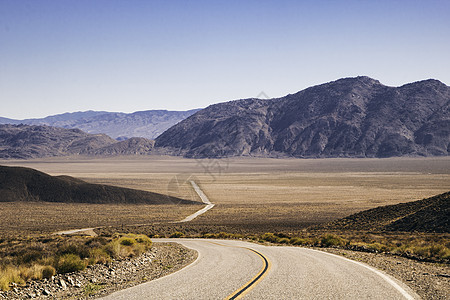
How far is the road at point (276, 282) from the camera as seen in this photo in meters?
10.0

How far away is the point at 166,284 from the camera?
1138cm

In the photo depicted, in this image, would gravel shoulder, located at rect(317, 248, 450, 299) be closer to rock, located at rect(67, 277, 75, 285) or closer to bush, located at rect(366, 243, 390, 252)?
bush, located at rect(366, 243, 390, 252)

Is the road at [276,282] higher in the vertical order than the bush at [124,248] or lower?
higher

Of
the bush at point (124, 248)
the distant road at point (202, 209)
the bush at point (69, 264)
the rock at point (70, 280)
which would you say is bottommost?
the distant road at point (202, 209)

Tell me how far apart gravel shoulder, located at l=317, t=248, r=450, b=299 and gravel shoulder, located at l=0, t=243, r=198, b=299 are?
266 inches

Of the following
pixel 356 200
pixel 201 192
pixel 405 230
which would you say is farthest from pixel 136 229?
pixel 201 192

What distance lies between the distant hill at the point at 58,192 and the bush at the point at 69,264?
60144 mm

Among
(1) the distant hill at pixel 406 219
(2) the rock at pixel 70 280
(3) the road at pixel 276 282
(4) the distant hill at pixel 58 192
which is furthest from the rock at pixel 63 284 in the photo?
(4) the distant hill at pixel 58 192

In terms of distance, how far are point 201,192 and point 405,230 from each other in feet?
210

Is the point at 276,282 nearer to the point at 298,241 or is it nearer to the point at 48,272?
the point at 48,272

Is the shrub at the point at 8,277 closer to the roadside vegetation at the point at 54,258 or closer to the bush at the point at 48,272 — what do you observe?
the roadside vegetation at the point at 54,258

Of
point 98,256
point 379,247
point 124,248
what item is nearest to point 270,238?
point 379,247

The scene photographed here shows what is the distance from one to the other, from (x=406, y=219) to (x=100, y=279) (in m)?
26.7

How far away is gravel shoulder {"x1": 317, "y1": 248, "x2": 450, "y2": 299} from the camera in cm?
1044
